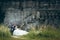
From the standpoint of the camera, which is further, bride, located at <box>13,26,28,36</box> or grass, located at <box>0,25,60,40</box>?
bride, located at <box>13,26,28,36</box>

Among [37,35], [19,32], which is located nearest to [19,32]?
[19,32]

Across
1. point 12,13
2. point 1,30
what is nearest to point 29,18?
point 12,13

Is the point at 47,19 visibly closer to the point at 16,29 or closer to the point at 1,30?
the point at 16,29

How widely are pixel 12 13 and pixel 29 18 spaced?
0.93m

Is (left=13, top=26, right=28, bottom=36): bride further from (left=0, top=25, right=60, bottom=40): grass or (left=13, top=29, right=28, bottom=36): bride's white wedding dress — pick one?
(left=0, top=25, right=60, bottom=40): grass

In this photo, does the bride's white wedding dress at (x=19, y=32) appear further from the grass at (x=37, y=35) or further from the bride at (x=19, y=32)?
the grass at (x=37, y=35)

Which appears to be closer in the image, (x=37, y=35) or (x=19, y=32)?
(x=37, y=35)

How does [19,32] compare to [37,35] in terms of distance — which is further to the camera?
[19,32]

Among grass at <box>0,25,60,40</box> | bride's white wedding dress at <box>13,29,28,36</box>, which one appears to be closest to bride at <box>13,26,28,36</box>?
bride's white wedding dress at <box>13,29,28,36</box>

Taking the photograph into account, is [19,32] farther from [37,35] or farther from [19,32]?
[37,35]

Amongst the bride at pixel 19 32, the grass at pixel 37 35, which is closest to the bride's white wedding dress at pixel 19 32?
the bride at pixel 19 32

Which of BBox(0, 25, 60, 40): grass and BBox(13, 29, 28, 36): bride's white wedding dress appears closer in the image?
BBox(0, 25, 60, 40): grass

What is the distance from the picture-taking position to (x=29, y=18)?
35.3 feet

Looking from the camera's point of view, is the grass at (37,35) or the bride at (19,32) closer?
the grass at (37,35)
